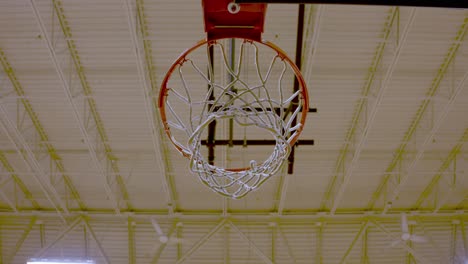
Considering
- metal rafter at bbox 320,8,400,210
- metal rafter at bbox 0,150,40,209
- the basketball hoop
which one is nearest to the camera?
the basketball hoop

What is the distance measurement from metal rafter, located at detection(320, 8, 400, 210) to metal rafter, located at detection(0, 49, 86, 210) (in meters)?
7.80

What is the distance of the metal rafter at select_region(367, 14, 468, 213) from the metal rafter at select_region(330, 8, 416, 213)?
124cm

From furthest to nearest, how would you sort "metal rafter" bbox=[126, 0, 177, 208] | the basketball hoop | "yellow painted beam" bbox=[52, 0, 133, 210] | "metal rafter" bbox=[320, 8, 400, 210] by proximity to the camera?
1. "metal rafter" bbox=[320, 8, 400, 210]
2. "yellow painted beam" bbox=[52, 0, 133, 210]
3. "metal rafter" bbox=[126, 0, 177, 208]
4. the basketball hoop

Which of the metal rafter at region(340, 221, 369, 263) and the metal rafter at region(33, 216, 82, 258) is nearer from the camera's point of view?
the metal rafter at region(33, 216, 82, 258)

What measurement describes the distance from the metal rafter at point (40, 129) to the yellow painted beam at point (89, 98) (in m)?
1.40

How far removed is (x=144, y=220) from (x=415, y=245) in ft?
28.8

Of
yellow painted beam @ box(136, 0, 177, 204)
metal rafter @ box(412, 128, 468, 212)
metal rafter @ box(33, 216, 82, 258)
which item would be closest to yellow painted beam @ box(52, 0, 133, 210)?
yellow painted beam @ box(136, 0, 177, 204)

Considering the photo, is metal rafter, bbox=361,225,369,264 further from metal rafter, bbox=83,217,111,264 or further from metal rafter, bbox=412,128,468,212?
metal rafter, bbox=83,217,111,264

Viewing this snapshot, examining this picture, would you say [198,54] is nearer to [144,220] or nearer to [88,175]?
[88,175]

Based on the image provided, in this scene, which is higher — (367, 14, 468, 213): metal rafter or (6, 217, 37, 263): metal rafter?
(367, 14, 468, 213): metal rafter

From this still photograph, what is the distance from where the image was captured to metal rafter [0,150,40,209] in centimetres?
1422

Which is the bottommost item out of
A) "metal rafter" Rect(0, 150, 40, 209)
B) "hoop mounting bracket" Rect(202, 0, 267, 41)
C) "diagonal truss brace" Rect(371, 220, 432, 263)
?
"diagonal truss brace" Rect(371, 220, 432, 263)

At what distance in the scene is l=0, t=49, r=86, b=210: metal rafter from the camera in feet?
39.1

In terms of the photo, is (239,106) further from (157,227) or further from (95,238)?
(95,238)
